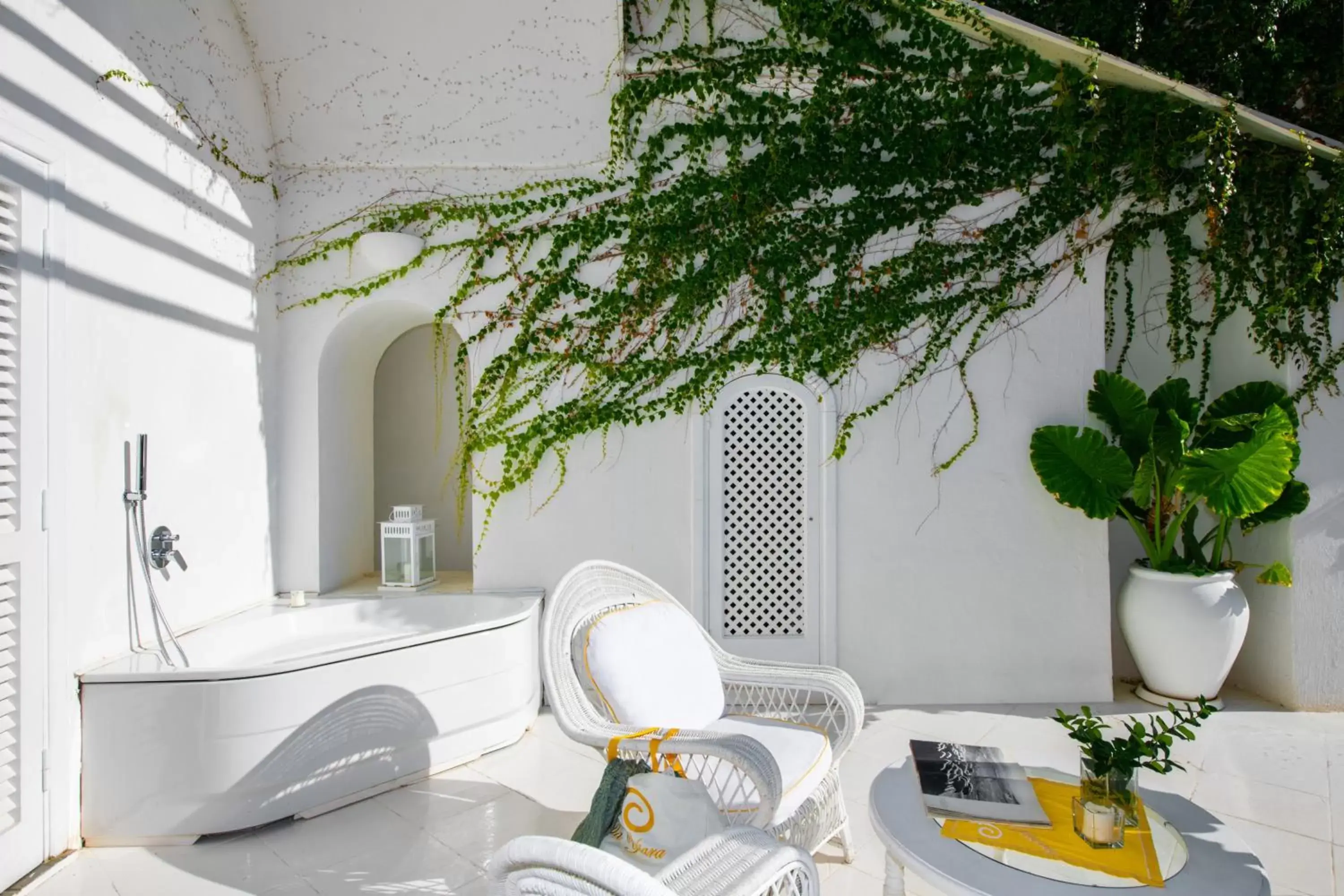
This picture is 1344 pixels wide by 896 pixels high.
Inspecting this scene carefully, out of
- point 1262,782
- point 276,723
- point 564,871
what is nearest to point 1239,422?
point 1262,782

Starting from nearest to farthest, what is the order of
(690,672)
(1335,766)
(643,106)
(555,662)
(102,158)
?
(555,662) → (690,672) → (102,158) → (1335,766) → (643,106)

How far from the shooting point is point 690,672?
107 inches

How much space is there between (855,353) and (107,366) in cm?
333

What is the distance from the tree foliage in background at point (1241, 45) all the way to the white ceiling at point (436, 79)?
96.8 inches

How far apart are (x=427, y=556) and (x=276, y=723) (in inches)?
66.4

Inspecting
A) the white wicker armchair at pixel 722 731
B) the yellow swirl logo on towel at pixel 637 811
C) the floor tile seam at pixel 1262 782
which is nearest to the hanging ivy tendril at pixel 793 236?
the white wicker armchair at pixel 722 731

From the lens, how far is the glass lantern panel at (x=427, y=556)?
4.54m

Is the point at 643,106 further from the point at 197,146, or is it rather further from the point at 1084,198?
the point at 1084,198

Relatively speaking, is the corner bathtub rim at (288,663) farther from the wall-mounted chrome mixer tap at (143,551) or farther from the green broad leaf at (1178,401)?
the green broad leaf at (1178,401)

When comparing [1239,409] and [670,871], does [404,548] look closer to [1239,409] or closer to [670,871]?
[670,871]

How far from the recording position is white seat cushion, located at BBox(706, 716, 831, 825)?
7.32 ft

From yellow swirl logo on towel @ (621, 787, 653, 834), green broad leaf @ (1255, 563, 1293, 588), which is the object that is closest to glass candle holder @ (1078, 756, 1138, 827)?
yellow swirl logo on towel @ (621, 787, 653, 834)

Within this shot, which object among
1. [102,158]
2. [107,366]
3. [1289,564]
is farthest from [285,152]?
[1289,564]

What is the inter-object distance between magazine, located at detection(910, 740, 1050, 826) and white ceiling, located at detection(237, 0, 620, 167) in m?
3.33
